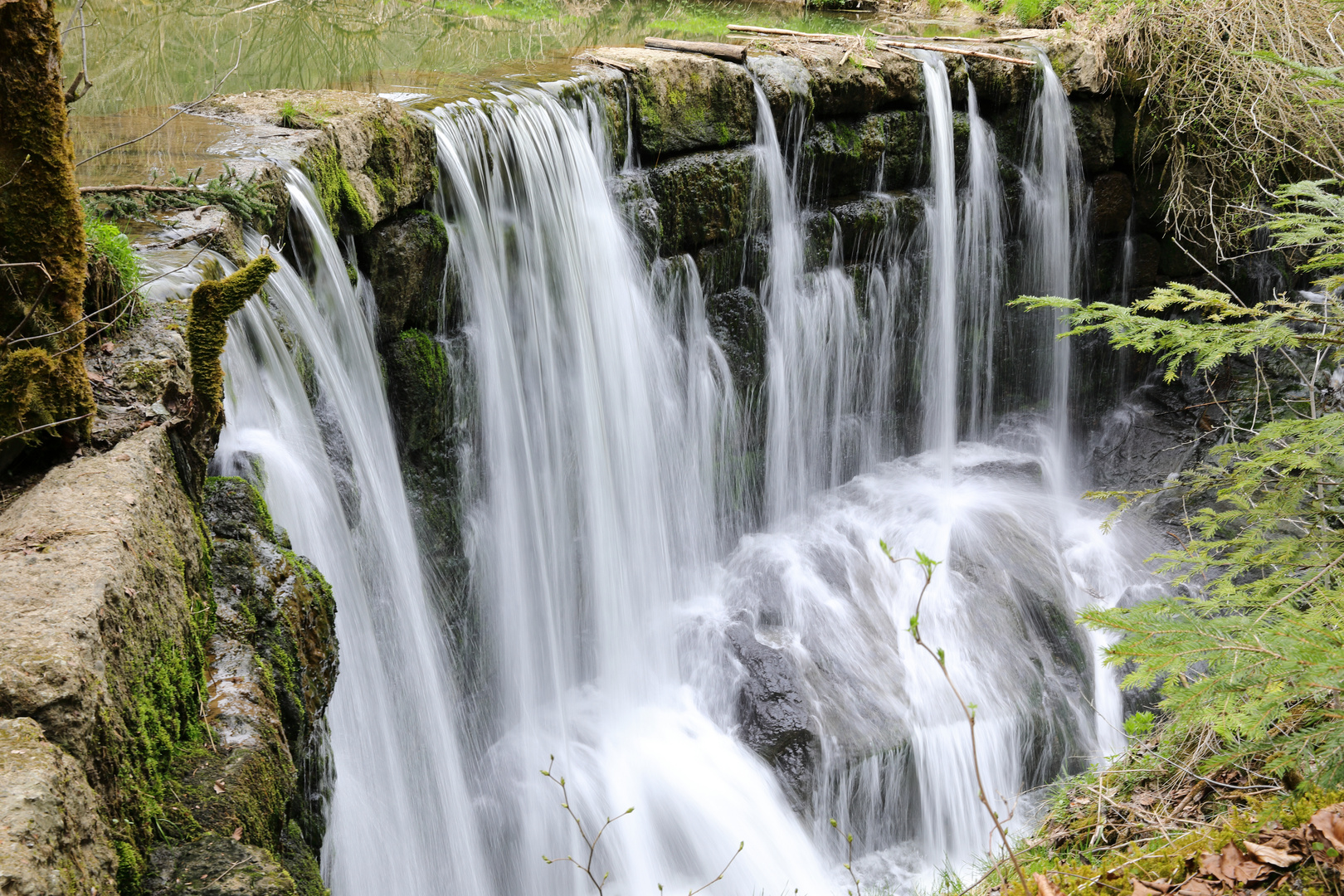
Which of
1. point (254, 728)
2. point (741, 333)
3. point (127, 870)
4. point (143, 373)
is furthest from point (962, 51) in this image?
point (127, 870)

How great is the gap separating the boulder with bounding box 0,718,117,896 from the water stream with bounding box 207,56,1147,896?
1.80 metres

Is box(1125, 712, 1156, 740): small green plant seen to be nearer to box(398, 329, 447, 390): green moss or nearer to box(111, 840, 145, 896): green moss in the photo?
box(111, 840, 145, 896): green moss

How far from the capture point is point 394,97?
18.6 feet

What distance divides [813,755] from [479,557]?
7.44 feet

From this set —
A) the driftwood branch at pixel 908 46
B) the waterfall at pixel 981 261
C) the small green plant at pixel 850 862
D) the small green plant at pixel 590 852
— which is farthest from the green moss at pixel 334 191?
the waterfall at pixel 981 261

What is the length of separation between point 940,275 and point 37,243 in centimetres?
693

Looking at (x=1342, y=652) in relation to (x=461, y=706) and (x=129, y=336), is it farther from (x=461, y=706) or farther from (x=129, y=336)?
(x=461, y=706)

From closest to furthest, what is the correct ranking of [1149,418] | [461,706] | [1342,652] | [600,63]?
[1342,652] < [461,706] < [600,63] < [1149,418]

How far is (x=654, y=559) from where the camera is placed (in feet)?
21.1

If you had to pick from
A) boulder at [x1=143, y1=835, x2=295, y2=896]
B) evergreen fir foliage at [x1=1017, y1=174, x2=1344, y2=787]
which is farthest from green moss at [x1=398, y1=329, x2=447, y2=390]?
boulder at [x1=143, y1=835, x2=295, y2=896]

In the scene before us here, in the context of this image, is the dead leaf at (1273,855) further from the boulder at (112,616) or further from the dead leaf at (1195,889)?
the boulder at (112,616)

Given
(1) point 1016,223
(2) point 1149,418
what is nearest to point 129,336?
(1) point 1016,223

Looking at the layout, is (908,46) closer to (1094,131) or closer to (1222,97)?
(1094,131)

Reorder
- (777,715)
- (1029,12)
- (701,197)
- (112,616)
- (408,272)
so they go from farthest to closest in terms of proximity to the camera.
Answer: (1029,12) < (701,197) < (777,715) < (408,272) < (112,616)
